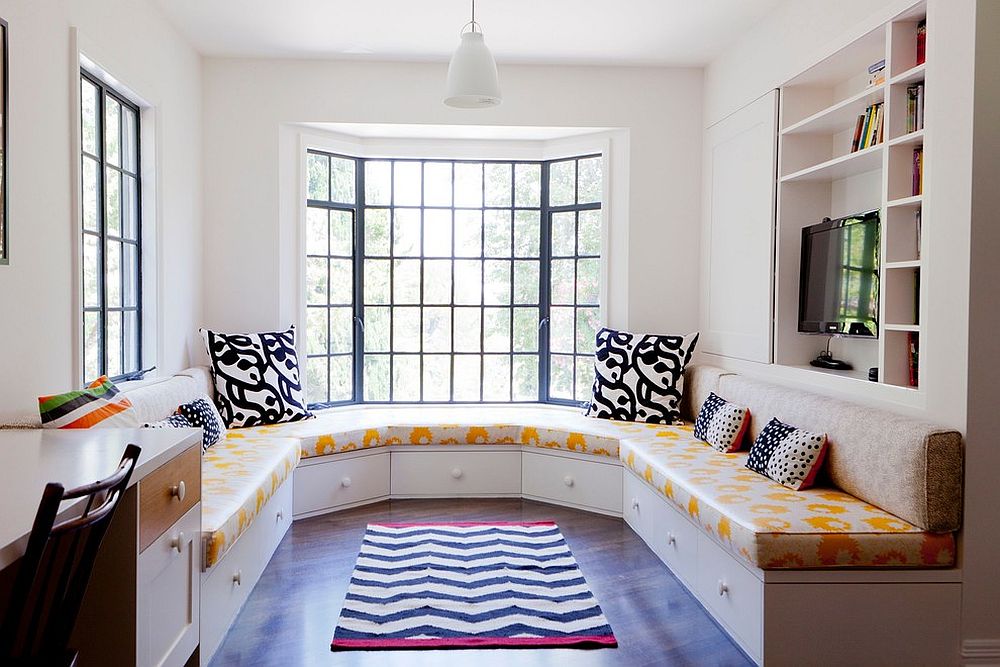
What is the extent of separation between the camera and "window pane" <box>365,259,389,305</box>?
5762mm

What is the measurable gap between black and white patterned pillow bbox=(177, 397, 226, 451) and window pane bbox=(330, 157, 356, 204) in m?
1.89

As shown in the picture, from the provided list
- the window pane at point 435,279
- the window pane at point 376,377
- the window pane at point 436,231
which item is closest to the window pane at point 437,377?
the window pane at point 376,377

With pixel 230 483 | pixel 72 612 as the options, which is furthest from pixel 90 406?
pixel 72 612

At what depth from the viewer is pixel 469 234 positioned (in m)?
5.82

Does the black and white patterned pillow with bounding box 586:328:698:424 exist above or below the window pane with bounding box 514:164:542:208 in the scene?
below

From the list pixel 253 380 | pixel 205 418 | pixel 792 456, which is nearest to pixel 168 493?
pixel 205 418

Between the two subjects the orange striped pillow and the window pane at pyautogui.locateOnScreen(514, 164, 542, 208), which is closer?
the orange striped pillow

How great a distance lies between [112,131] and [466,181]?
97.1 inches

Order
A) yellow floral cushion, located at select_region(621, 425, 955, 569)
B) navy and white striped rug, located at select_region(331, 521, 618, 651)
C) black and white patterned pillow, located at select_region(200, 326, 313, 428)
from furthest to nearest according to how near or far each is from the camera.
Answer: black and white patterned pillow, located at select_region(200, 326, 313, 428) → navy and white striped rug, located at select_region(331, 521, 618, 651) → yellow floral cushion, located at select_region(621, 425, 955, 569)

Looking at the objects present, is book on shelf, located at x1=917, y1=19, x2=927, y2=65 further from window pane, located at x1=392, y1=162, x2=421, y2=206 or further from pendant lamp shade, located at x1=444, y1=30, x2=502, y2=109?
window pane, located at x1=392, y1=162, x2=421, y2=206

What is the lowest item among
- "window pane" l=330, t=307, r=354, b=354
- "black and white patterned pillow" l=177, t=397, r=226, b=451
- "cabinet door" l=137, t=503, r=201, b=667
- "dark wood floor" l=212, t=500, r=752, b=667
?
"dark wood floor" l=212, t=500, r=752, b=667

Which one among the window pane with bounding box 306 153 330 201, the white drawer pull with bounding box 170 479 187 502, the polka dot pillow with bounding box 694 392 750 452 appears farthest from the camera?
the window pane with bounding box 306 153 330 201

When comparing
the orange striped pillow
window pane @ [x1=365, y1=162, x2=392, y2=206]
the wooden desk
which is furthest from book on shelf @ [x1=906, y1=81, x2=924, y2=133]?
window pane @ [x1=365, y1=162, x2=392, y2=206]

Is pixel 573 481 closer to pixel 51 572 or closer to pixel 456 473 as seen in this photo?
pixel 456 473
